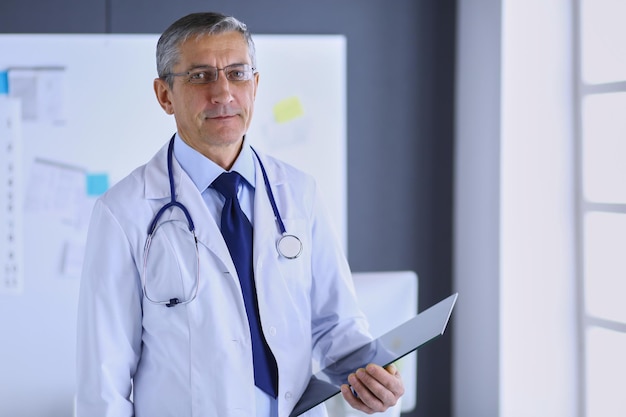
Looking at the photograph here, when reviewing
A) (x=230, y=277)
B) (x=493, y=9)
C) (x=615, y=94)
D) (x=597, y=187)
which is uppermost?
(x=493, y=9)

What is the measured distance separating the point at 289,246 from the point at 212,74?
0.38 m

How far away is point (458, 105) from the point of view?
316 cm

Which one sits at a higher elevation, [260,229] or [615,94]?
[615,94]

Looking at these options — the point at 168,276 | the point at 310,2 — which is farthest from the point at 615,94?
the point at 168,276

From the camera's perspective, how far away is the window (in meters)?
2.58

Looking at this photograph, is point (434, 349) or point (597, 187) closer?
point (597, 187)

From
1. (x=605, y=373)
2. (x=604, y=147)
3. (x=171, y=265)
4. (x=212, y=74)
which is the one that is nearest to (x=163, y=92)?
(x=212, y=74)

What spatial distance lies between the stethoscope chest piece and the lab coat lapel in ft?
0.36

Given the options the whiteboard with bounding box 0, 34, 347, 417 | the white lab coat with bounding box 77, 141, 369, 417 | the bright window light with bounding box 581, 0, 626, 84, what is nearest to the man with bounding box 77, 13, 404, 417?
the white lab coat with bounding box 77, 141, 369, 417

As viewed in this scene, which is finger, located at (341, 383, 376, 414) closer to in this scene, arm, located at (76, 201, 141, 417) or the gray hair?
arm, located at (76, 201, 141, 417)

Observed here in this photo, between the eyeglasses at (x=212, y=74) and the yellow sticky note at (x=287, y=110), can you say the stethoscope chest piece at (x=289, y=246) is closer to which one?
the eyeglasses at (x=212, y=74)

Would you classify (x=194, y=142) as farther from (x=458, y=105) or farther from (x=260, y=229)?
(x=458, y=105)

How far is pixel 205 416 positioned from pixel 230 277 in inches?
10.5

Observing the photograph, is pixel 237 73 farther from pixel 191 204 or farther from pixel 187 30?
pixel 191 204
